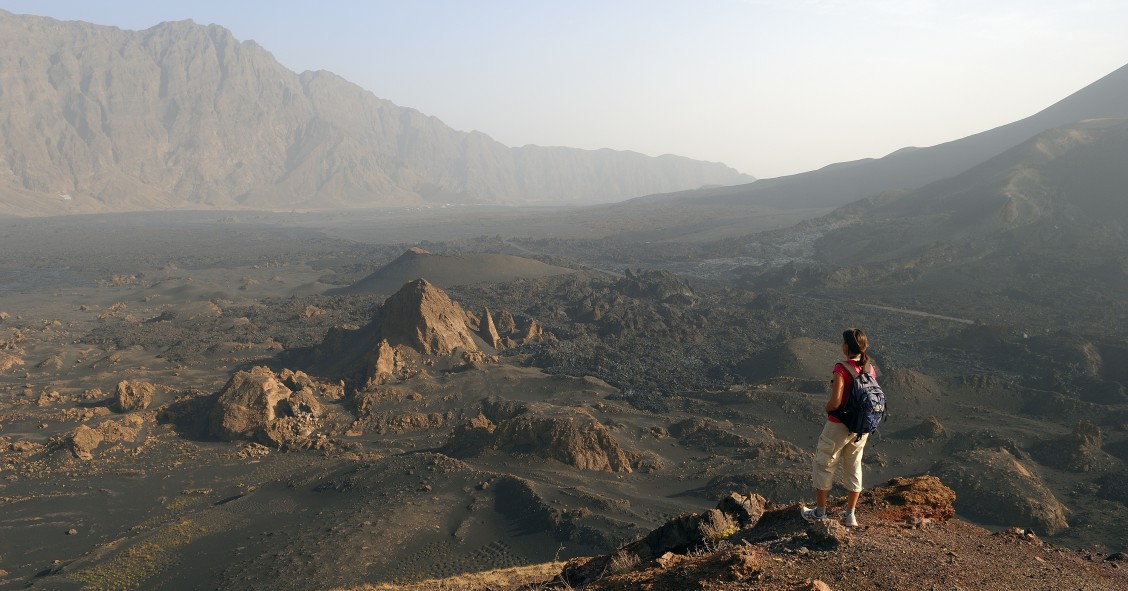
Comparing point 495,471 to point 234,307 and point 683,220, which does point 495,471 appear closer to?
point 234,307

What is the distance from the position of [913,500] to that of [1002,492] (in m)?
10.1

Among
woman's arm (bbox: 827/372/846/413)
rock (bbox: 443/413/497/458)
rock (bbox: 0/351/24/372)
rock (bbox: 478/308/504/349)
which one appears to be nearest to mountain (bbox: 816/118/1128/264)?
rock (bbox: 478/308/504/349)

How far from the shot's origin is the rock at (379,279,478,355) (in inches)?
931

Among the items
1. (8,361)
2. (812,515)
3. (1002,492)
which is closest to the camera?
(812,515)

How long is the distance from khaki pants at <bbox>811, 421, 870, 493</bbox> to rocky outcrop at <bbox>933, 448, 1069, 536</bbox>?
10.8 metres

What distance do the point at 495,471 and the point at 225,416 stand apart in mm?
8305

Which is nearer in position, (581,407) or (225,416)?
(225,416)

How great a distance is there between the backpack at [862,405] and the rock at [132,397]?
67.5 feet

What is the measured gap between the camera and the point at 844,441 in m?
5.10

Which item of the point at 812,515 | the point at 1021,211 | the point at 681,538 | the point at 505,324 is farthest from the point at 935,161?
the point at 812,515

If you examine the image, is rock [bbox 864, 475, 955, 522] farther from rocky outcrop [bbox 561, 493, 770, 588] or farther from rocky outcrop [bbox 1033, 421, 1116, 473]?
rocky outcrop [bbox 1033, 421, 1116, 473]

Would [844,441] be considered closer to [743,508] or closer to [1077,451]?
[743,508]

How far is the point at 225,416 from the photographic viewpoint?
17.5 m

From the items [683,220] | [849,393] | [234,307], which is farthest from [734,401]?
[683,220]
